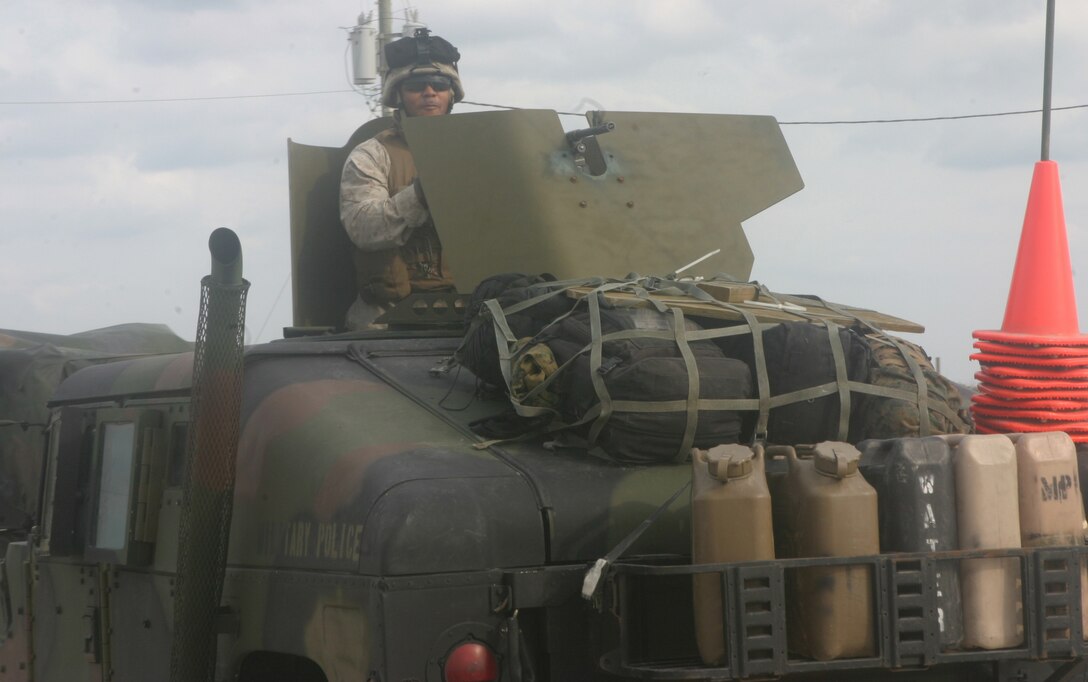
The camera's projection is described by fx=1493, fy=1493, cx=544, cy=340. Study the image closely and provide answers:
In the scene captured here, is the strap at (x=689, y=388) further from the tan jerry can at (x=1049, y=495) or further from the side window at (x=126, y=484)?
the side window at (x=126, y=484)

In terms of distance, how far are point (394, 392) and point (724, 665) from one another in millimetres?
1489

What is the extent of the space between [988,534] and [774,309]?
141cm

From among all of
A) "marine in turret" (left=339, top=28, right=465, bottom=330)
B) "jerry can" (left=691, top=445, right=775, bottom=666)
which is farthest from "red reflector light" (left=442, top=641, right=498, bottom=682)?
"marine in turret" (left=339, top=28, right=465, bottom=330)

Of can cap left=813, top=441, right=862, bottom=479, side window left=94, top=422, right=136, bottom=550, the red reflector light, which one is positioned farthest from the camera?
side window left=94, top=422, right=136, bottom=550

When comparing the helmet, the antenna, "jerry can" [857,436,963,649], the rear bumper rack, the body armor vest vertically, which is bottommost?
the rear bumper rack

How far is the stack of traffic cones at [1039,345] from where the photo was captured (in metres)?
4.72

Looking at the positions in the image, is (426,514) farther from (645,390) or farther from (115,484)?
(115,484)

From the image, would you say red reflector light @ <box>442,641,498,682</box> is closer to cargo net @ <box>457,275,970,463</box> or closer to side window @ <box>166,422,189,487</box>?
cargo net @ <box>457,275,970,463</box>

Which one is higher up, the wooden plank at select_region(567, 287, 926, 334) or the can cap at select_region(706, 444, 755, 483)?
the wooden plank at select_region(567, 287, 926, 334)

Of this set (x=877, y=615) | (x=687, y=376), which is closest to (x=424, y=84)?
(x=687, y=376)

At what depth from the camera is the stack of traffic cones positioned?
4.72 m

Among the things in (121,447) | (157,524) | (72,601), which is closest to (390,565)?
(157,524)

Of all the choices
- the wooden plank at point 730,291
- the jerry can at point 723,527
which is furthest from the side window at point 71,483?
the jerry can at point 723,527

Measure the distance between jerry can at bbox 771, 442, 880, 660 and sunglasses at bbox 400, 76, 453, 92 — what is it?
3.41 m
